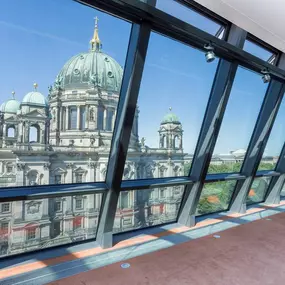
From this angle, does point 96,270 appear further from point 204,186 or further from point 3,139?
point 204,186

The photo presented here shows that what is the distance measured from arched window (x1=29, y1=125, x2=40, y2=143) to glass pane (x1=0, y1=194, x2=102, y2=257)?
740 millimetres

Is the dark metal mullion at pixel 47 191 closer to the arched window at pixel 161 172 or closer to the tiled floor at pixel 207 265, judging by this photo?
the tiled floor at pixel 207 265

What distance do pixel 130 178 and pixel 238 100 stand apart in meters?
2.55

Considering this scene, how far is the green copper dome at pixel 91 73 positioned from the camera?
2686mm

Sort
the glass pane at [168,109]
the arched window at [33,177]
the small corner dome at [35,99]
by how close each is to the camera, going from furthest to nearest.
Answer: the glass pane at [168,109], the arched window at [33,177], the small corner dome at [35,99]

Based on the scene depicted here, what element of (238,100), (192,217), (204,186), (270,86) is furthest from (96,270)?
(270,86)

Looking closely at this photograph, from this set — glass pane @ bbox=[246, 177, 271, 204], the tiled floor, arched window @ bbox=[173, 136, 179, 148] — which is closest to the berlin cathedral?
arched window @ bbox=[173, 136, 179, 148]

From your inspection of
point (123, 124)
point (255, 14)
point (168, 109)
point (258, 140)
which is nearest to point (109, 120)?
point (123, 124)

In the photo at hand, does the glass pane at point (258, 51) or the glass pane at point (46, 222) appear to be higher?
the glass pane at point (258, 51)

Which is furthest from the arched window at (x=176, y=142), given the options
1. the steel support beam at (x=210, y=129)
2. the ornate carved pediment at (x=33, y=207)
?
the ornate carved pediment at (x=33, y=207)

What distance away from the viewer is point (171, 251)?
304cm

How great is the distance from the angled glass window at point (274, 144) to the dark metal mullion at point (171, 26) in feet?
7.23

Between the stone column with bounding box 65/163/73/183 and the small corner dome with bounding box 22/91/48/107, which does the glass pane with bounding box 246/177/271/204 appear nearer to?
the stone column with bounding box 65/163/73/183

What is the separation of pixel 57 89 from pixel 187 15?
6.35 feet
